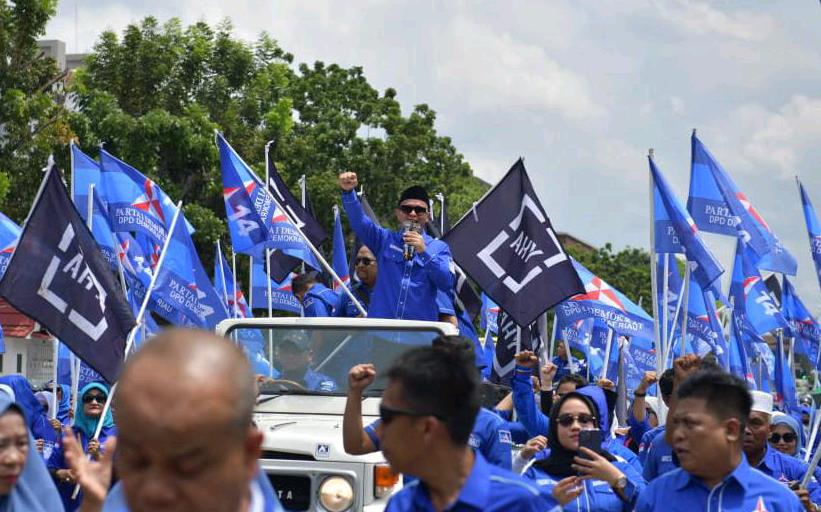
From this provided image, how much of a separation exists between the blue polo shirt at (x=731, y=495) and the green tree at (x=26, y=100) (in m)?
18.0

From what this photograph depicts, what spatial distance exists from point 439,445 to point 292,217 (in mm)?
13935

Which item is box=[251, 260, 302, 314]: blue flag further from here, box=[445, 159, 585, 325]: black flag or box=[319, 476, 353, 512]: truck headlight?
box=[319, 476, 353, 512]: truck headlight

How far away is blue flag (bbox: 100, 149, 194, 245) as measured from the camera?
15.5 m

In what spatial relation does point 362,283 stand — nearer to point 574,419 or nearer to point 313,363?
point 313,363

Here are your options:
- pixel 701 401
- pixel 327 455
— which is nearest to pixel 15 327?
pixel 327 455

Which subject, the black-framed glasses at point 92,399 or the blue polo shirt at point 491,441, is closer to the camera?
the blue polo shirt at point 491,441

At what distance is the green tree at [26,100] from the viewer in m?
22.6

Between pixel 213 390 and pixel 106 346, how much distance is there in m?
8.04

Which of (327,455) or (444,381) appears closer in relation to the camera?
(444,381)

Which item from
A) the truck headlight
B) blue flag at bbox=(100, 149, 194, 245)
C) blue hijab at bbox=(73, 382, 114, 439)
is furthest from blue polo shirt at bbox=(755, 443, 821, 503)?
blue flag at bbox=(100, 149, 194, 245)

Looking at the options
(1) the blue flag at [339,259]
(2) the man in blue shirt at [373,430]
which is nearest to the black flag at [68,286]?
(2) the man in blue shirt at [373,430]

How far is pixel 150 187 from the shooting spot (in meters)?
15.9

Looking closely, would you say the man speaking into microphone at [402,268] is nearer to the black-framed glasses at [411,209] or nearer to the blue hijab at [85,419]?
the black-framed glasses at [411,209]

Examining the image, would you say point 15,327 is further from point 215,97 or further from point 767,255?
point 767,255
